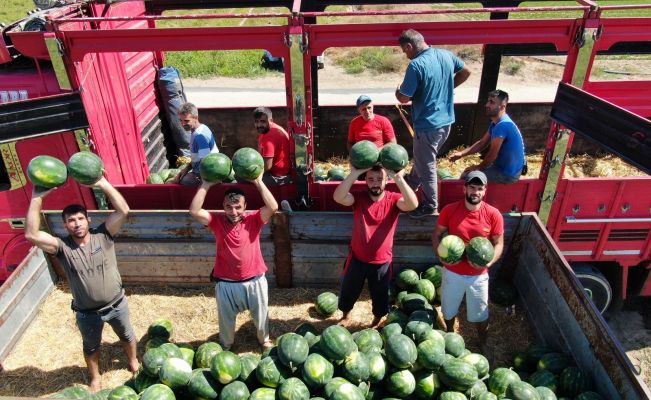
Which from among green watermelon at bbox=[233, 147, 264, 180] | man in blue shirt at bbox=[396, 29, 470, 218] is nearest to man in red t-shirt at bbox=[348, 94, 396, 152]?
man in blue shirt at bbox=[396, 29, 470, 218]

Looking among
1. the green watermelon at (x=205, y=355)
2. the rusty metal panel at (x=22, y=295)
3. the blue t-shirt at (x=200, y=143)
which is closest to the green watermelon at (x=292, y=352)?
the green watermelon at (x=205, y=355)

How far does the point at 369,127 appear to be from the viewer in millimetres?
6977

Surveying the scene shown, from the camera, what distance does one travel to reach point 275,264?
254 inches

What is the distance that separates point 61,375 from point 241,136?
501cm

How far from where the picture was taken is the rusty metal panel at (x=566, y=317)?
4309mm

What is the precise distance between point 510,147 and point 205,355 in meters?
4.37

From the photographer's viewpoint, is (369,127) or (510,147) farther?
(369,127)

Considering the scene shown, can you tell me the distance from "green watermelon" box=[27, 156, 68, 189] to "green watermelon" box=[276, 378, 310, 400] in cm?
295

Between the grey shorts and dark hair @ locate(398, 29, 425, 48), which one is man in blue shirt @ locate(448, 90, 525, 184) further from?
the grey shorts

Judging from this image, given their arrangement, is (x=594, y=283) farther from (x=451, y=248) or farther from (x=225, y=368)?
(x=225, y=368)

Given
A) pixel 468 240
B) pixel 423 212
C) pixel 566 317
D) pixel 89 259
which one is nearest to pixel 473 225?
pixel 468 240

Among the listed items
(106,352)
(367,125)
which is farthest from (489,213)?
(106,352)

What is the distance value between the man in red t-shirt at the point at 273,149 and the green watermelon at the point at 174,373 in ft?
9.22

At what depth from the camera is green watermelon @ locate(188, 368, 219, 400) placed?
435cm
